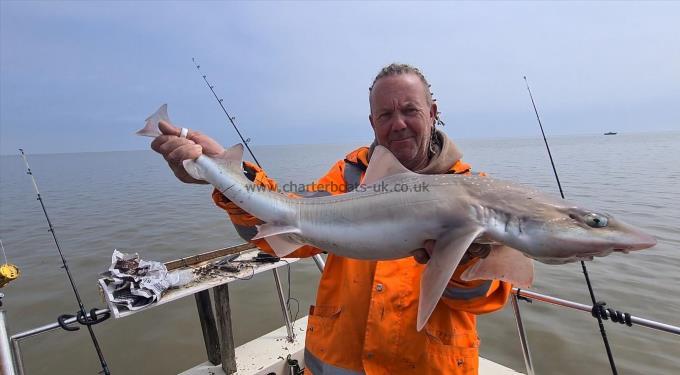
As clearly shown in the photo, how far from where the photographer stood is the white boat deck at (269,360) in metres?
4.96

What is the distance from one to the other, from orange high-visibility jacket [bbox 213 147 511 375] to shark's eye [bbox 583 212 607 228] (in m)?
0.71

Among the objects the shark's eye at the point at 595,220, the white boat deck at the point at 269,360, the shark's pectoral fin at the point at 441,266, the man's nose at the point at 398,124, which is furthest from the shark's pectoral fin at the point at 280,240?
the white boat deck at the point at 269,360

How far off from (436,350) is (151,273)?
3443 mm

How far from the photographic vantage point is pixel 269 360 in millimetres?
5141

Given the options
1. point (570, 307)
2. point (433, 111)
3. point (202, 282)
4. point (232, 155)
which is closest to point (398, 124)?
point (433, 111)

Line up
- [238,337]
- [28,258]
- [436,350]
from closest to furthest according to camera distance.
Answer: [436,350] < [238,337] < [28,258]

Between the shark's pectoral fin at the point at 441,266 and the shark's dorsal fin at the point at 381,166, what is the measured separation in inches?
24.9

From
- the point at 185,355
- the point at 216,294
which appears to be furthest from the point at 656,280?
the point at 185,355

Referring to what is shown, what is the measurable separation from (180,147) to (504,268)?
2.44 meters

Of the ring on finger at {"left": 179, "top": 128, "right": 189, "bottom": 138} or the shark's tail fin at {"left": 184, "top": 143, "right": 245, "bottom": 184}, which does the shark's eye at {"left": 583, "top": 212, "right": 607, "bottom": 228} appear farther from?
the ring on finger at {"left": 179, "top": 128, "right": 189, "bottom": 138}

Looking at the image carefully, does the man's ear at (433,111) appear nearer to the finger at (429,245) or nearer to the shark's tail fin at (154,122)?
the finger at (429,245)

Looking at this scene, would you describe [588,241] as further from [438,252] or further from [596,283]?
[596,283]

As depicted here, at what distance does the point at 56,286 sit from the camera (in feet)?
35.3

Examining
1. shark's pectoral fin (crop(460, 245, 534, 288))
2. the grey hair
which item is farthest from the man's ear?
shark's pectoral fin (crop(460, 245, 534, 288))
